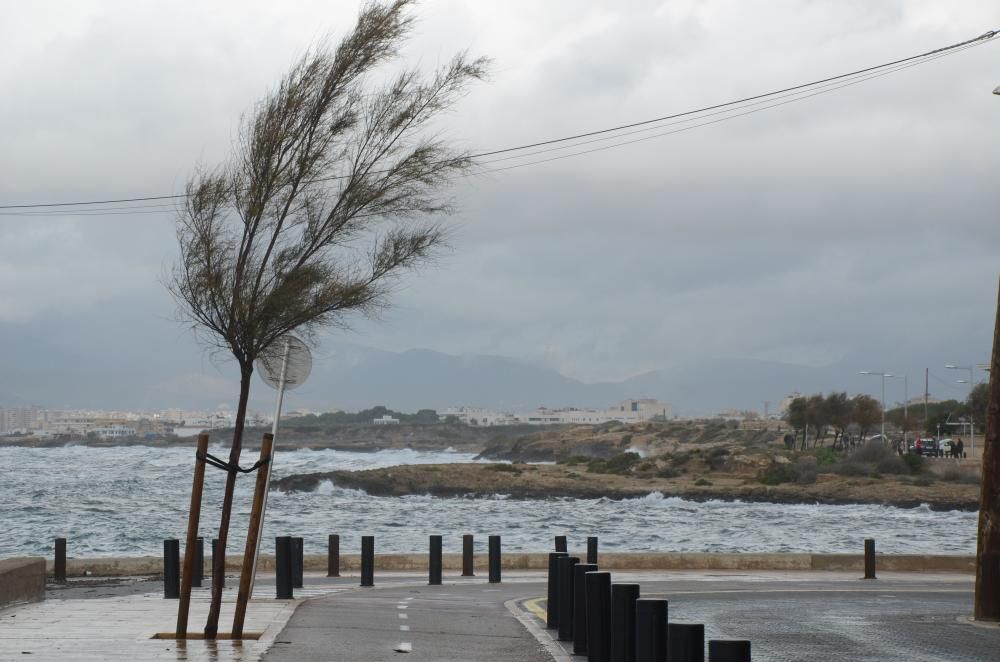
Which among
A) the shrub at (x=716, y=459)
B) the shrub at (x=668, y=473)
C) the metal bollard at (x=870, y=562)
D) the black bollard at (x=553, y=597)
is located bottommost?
the shrub at (x=668, y=473)

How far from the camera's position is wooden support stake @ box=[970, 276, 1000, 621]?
15852 mm

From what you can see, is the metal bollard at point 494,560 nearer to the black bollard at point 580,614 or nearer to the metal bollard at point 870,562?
the metal bollard at point 870,562

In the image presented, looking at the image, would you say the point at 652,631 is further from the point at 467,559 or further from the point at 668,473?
the point at 668,473

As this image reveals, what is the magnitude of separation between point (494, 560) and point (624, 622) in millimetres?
12866

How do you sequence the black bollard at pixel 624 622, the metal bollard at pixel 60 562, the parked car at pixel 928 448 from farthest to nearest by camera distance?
the parked car at pixel 928 448 < the metal bollard at pixel 60 562 < the black bollard at pixel 624 622

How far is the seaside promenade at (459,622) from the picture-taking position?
38.8 feet

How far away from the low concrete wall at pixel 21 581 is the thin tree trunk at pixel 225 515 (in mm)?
3521

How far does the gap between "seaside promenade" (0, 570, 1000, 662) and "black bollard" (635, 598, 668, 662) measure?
3049 mm

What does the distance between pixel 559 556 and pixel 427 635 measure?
1588 mm

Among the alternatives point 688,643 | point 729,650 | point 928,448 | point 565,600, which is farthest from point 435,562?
point 928,448

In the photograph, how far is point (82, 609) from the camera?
15.3m

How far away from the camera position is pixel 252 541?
13.1 m

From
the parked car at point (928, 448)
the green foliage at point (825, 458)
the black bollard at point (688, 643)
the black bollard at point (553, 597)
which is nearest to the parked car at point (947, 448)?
the parked car at point (928, 448)

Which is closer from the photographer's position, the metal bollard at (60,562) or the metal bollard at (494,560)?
the metal bollard at (60,562)
